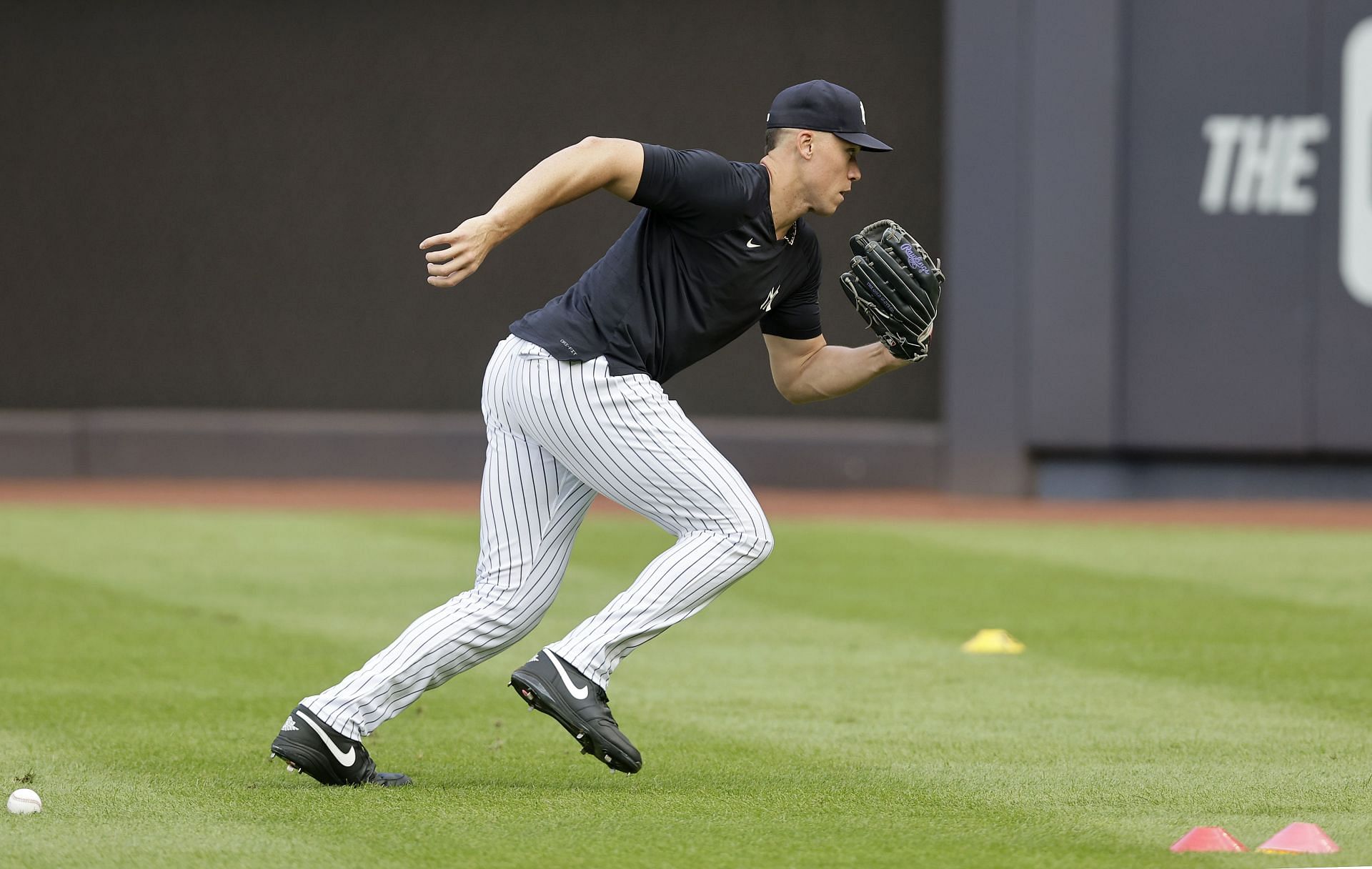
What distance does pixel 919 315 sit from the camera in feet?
16.7

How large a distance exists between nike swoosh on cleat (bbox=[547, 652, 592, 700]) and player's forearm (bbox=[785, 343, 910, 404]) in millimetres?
1132

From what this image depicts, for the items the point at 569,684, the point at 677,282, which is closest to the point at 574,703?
the point at 569,684

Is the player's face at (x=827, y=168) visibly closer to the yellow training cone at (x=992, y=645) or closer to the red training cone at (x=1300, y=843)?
the red training cone at (x=1300, y=843)

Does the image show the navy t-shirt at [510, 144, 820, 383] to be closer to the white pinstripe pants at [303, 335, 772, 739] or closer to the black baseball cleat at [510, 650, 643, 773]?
the white pinstripe pants at [303, 335, 772, 739]

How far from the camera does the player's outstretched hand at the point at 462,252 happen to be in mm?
4242

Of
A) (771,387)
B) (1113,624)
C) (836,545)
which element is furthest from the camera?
(771,387)

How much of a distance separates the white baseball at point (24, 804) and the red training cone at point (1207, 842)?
2.70 metres

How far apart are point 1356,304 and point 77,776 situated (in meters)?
10.8

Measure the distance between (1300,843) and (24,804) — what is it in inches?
118

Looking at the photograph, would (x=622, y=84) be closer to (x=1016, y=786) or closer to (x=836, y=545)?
(x=836, y=545)

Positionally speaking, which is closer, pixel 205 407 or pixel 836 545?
pixel 836 545

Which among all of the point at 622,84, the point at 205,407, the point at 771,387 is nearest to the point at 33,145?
the point at 205,407

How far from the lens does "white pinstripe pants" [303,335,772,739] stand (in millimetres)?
4711

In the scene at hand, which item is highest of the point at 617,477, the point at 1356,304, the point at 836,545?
the point at 617,477
